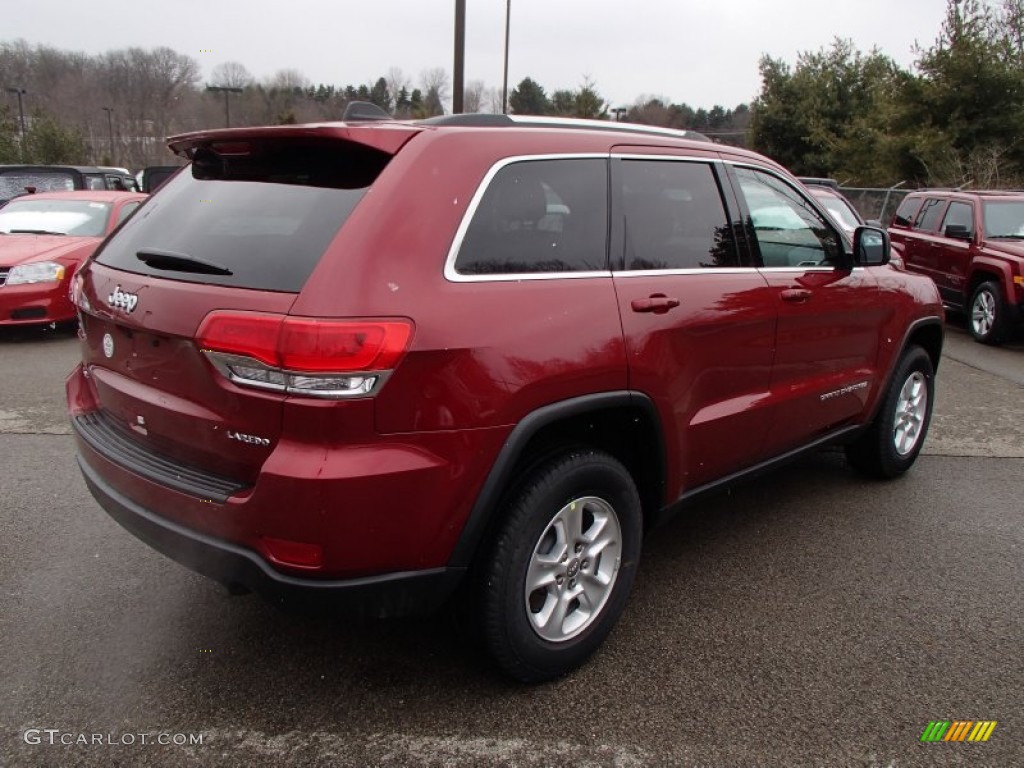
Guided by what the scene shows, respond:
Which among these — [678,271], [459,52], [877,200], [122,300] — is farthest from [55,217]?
[877,200]

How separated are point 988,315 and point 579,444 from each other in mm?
8752

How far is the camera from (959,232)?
9.88 metres

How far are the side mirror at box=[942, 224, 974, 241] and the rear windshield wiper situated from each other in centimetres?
999

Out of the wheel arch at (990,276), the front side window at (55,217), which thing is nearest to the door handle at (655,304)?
the front side window at (55,217)

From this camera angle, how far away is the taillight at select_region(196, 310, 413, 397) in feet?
6.68

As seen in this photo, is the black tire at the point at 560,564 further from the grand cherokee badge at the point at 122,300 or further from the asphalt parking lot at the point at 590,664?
the grand cherokee badge at the point at 122,300

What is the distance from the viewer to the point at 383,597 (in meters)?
2.23

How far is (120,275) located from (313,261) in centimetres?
85

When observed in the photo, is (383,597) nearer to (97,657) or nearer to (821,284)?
(97,657)

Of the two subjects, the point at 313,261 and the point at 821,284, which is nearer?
the point at 313,261

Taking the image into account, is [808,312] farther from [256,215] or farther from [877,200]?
[877,200]

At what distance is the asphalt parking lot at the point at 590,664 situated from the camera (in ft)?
7.76

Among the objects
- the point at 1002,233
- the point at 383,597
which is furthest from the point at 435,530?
the point at 1002,233

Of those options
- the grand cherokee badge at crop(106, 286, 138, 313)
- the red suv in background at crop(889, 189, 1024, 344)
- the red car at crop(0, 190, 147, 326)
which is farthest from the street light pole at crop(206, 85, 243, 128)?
the grand cherokee badge at crop(106, 286, 138, 313)
